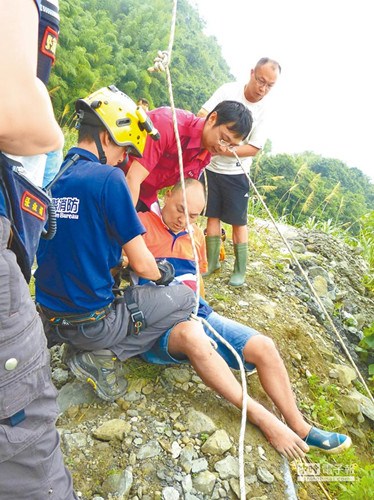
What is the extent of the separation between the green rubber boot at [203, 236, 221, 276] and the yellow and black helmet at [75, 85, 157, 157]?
2305 millimetres

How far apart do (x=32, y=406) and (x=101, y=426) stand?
4.05ft

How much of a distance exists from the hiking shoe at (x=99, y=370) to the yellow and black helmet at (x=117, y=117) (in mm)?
Result: 1259

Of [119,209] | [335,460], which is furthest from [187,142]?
[335,460]

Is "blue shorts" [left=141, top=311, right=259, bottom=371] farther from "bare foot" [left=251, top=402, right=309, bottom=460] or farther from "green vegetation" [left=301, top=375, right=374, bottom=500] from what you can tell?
"green vegetation" [left=301, top=375, right=374, bottom=500]

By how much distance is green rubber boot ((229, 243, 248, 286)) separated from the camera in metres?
4.50

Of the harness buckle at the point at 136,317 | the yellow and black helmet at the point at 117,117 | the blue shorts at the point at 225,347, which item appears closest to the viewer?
the yellow and black helmet at the point at 117,117

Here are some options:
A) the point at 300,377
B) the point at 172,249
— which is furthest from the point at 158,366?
the point at 300,377

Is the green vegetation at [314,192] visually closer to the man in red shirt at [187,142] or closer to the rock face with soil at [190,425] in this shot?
the rock face with soil at [190,425]

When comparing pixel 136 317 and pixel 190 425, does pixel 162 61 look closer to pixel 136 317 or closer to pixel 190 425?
pixel 136 317

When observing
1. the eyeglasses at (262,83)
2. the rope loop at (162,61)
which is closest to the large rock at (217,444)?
the rope loop at (162,61)

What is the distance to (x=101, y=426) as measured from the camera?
92.7 inches

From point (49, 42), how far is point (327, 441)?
259 centimetres

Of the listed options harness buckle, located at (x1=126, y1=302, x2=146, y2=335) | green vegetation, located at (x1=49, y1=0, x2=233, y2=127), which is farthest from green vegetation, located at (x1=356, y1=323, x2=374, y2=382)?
green vegetation, located at (x1=49, y1=0, x2=233, y2=127)

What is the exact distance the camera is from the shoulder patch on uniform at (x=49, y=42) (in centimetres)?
113
